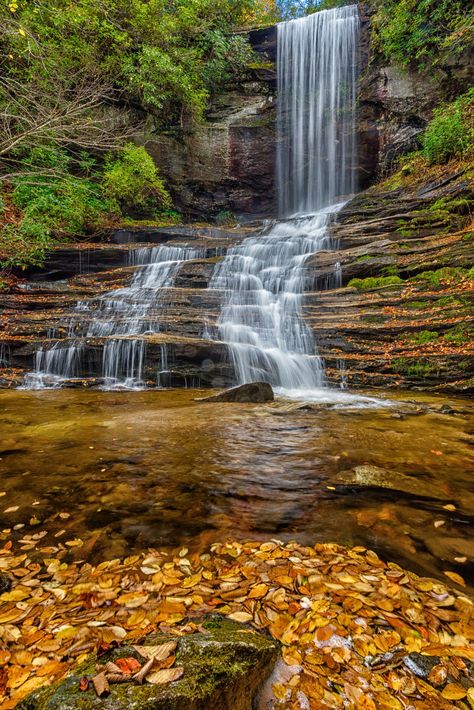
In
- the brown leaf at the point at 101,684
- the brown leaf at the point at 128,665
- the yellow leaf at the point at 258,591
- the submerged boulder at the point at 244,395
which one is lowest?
the yellow leaf at the point at 258,591

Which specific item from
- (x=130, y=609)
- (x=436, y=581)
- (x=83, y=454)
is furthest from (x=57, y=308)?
(x=436, y=581)

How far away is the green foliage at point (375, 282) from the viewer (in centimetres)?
925

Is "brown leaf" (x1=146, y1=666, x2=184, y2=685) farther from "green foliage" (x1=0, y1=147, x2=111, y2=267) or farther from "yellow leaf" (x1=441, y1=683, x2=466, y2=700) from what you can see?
"green foliage" (x1=0, y1=147, x2=111, y2=267)

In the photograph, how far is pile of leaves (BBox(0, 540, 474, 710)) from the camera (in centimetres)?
124

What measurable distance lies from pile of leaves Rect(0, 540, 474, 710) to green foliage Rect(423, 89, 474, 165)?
14.5 metres

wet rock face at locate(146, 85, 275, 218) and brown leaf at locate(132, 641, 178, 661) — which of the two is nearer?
brown leaf at locate(132, 641, 178, 661)

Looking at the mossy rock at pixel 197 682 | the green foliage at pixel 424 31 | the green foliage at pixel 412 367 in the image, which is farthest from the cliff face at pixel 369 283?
the mossy rock at pixel 197 682

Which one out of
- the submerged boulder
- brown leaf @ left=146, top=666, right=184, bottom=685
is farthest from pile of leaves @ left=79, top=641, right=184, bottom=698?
the submerged boulder

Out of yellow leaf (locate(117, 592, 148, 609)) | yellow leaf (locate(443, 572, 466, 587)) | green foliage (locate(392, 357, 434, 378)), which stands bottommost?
yellow leaf (locate(443, 572, 466, 587))

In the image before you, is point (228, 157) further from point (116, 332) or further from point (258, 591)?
point (258, 591)

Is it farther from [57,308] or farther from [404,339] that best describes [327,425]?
[57,308]

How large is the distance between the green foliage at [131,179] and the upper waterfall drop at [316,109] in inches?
300

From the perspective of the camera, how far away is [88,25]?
14.1m

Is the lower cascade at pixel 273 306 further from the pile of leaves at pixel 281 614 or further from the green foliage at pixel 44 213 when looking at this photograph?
the pile of leaves at pixel 281 614
